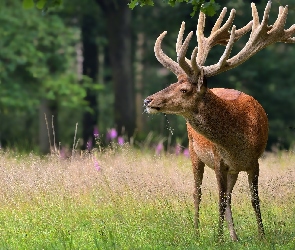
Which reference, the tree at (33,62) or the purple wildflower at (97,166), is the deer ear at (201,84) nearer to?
the purple wildflower at (97,166)

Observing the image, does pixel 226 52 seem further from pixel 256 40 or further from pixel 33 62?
pixel 33 62

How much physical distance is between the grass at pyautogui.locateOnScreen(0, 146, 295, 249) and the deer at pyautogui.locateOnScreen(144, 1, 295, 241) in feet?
0.77

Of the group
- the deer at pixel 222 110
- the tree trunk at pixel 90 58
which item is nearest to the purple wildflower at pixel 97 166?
the deer at pixel 222 110

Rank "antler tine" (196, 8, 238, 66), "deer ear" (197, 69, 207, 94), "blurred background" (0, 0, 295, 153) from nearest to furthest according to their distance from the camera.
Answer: "deer ear" (197, 69, 207, 94), "antler tine" (196, 8, 238, 66), "blurred background" (0, 0, 295, 153)

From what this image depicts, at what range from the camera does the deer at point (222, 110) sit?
8891 mm

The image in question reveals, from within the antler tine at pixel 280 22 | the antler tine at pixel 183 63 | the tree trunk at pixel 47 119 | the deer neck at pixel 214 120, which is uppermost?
the antler tine at pixel 280 22

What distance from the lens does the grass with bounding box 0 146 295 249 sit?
29.1 ft

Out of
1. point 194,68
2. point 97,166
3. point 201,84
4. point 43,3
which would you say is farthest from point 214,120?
point 97,166

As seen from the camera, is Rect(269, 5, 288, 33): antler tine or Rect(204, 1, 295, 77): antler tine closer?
Rect(204, 1, 295, 77): antler tine

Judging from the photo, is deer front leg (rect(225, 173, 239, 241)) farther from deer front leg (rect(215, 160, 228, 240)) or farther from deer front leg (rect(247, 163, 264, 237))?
deer front leg (rect(247, 163, 264, 237))

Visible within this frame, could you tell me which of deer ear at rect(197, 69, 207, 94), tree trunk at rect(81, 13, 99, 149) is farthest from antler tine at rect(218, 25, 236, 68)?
tree trunk at rect(81, 13, 99, 149)

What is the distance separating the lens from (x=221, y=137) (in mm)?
9117

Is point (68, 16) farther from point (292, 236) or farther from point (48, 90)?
point (292, 236)

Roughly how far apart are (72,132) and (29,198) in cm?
2221
